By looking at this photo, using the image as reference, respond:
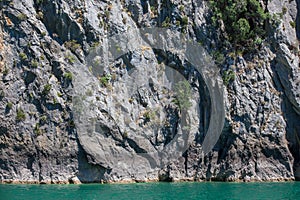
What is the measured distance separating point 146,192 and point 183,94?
1325 centimetres

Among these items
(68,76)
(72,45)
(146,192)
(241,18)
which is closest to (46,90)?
(68,76)

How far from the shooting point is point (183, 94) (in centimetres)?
4259

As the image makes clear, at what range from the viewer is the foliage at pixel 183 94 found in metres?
42.5

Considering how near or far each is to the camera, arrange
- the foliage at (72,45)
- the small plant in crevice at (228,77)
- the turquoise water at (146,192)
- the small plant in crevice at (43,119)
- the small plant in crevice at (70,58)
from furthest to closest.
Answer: the small plant in crevice at (228,77) → the foliage at (72,45) → the small plant in crevice at (70,58) → the small plant in crevice at (43,119) → the turquoise water at (146,192)

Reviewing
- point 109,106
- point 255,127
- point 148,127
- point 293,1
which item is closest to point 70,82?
point 109,106

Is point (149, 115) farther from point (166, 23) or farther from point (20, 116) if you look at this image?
point (20, 116)

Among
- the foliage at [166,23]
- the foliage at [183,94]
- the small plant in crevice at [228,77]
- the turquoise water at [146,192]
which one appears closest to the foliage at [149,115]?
the foliage at [183,94]

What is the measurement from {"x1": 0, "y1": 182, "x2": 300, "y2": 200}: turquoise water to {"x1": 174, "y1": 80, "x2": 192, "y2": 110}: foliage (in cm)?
874

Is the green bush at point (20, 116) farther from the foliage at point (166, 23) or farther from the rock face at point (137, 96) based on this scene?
the foliage at point (166, 23)

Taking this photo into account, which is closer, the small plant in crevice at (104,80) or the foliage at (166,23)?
the small plant in crevice at (104,80)

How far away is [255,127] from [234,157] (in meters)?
3.37

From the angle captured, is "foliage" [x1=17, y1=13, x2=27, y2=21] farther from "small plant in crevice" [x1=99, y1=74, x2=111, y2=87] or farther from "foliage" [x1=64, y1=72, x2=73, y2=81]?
"small plant in crevice" [x1=99, y1=74, x2=111, y2=87]

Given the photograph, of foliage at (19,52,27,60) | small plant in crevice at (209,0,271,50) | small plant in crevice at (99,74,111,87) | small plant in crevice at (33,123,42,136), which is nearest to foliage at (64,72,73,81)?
small plant in crevice at (99,74,111,87)

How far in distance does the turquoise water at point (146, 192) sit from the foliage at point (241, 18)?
15.3 meters
